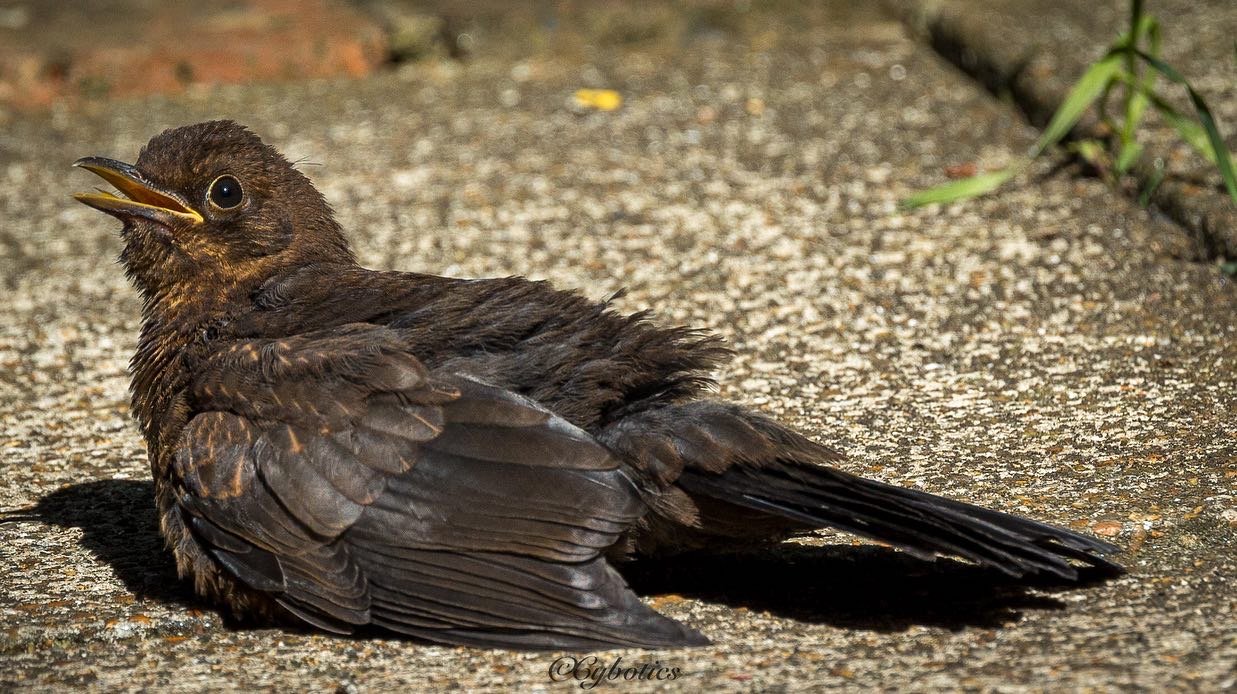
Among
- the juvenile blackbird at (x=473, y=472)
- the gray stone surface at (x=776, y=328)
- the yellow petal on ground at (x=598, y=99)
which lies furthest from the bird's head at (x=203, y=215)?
the yellow petal on ground at (x=598, y=99)

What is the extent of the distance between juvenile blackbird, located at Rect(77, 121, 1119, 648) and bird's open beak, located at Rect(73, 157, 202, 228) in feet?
1.10

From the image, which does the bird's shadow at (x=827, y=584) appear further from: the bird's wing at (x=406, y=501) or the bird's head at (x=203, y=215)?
the bird's head at (x=203, y=215)

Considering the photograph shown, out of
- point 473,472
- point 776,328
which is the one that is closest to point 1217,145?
point 776,328

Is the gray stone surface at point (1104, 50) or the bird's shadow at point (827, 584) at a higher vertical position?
the gray stone surface at point (1104, 50)

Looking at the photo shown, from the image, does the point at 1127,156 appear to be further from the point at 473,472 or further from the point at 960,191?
the point at 473,472

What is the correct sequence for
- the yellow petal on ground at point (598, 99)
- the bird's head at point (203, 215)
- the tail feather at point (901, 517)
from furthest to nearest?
1. the yellow petal on ground at point (598, 99)
2. the bird's head at point (203, 215)
3. the tail feather at point (901, 517)

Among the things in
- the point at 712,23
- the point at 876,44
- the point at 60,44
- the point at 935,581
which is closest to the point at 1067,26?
the point at 876,44

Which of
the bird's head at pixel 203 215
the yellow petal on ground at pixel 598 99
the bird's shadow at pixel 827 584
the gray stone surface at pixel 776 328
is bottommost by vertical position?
the bird's shadow at pixel 827 584

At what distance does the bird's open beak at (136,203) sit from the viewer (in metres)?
3.96

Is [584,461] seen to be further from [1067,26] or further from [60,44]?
[60,44]

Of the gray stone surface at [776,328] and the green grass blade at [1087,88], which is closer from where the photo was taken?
the gray stone surface at [776,328]

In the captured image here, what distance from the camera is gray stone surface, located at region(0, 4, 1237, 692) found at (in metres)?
3.10

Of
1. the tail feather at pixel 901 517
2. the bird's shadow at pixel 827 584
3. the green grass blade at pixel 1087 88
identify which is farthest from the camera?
the green grass blade at pixel 1087 88

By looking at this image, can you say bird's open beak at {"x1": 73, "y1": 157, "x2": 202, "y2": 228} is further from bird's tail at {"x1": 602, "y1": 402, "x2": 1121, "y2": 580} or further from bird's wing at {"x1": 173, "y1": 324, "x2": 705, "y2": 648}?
bird's tail at {"x1": 602, "y1": 402, "x2": 1121, "y2": 580}
